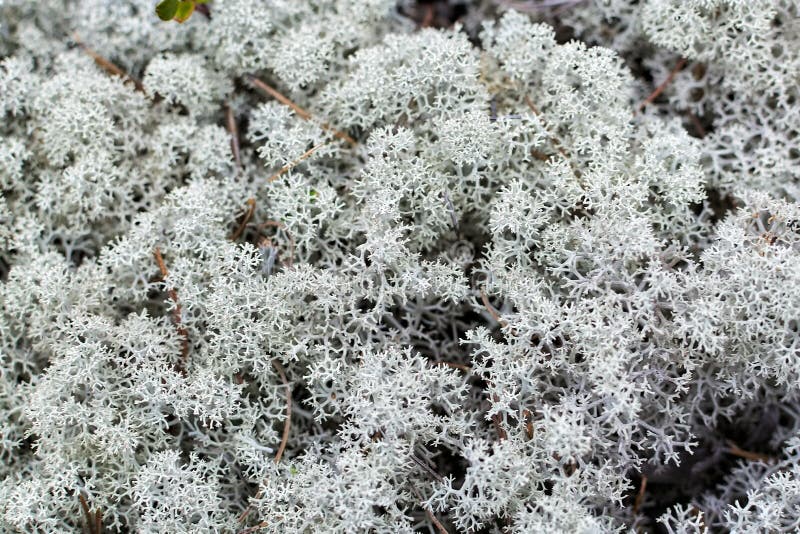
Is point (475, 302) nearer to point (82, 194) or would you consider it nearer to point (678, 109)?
point (678, 109)

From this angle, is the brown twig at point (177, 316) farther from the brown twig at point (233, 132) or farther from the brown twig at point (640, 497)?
the brown twig at point (640, 497)

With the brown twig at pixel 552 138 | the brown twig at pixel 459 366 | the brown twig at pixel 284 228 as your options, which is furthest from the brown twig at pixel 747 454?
the brown twig at pixel 284 228

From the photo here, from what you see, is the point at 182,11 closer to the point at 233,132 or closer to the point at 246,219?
the point at 233,132

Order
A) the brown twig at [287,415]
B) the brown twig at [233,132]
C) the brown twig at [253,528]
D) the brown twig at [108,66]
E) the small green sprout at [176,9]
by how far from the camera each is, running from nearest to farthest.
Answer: the brown twig at [253,528]
the brown twig at [287,415]
the small green sprout at [176,9]
the brown twig at [233,132]
the brown twig at [108,66]

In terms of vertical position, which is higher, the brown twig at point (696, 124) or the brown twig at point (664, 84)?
the brown twig at point (664, 84)

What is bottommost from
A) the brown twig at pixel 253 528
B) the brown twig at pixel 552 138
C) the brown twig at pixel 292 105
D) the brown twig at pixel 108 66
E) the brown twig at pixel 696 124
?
the brown twig at pixel 253 528

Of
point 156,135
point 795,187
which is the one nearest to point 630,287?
point 795,187

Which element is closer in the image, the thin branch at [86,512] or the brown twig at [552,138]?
the thin branch at [86,512]

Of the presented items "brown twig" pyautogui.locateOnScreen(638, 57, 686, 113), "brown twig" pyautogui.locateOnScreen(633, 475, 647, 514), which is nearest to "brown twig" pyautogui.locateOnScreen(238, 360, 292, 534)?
"brown twig" pyautogui.locateOnScreen(633, 475, 647, 514)

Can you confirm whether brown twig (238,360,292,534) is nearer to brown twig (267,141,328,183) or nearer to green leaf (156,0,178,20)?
brown twig (267,141,328,183)
